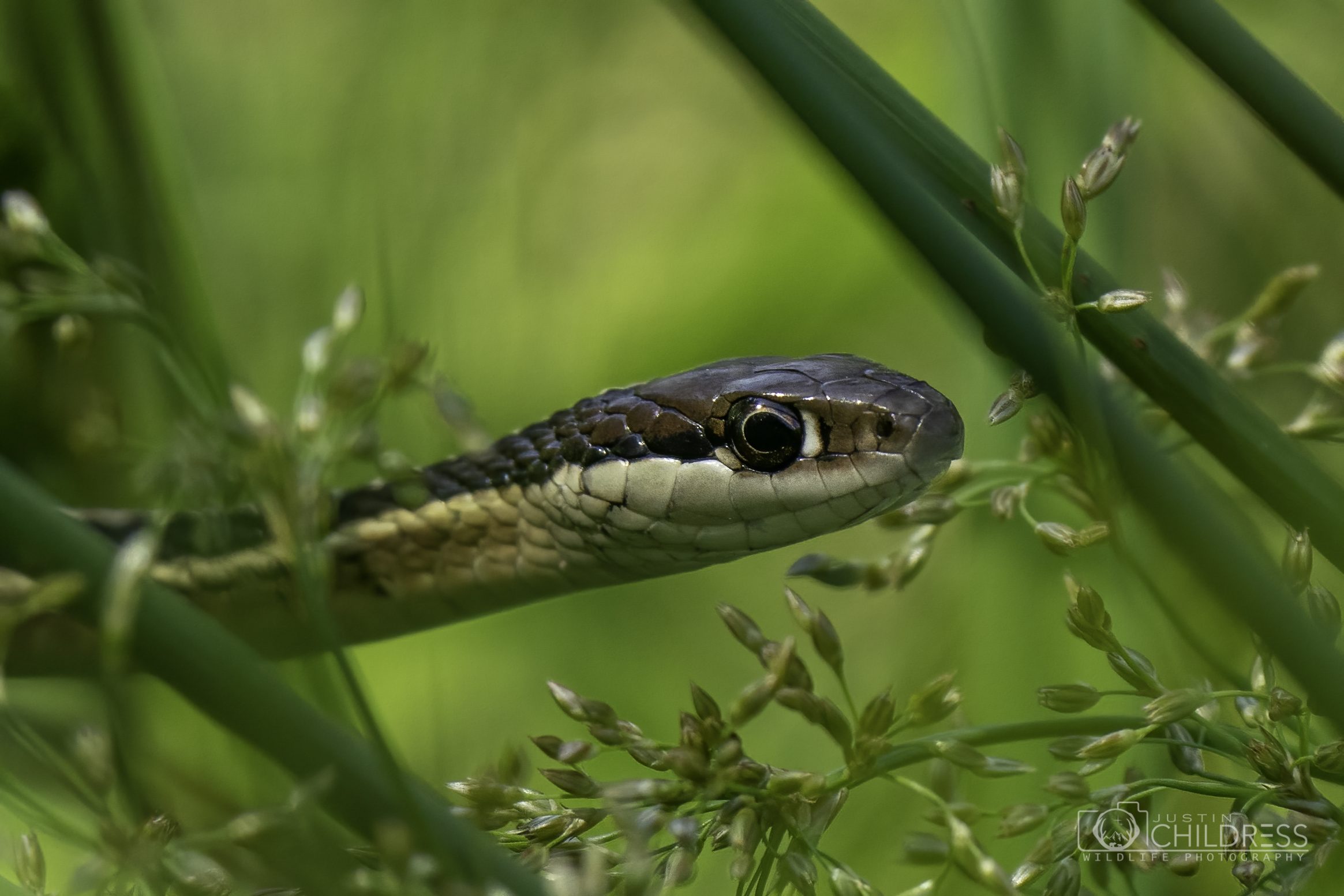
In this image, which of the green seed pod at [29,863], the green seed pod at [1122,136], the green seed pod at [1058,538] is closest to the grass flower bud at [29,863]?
the green seed pod at [29,863]

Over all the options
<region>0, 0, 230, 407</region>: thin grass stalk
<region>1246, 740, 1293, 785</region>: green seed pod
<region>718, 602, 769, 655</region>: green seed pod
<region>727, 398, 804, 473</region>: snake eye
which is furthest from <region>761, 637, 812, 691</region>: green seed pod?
<region>0, 0, 230, 407</region>: thin grass stalk

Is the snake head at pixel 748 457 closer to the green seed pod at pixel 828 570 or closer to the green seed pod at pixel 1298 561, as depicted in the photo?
the green seed pod at pixel 828 570

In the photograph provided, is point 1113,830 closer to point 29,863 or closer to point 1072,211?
point 1072,211

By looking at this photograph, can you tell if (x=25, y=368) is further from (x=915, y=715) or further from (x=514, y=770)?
(x=915, y=715)

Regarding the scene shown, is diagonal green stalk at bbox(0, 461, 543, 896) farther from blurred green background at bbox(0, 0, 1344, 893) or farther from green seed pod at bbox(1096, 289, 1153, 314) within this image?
green seed pod at bbox(1096, 289, 1153, 314)

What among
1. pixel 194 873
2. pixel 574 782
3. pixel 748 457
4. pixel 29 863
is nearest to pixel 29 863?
pixel 29 863

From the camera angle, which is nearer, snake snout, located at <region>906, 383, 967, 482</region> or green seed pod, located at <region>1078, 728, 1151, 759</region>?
green seed pod, located at <region>1078, 728, 1151, 759</region>

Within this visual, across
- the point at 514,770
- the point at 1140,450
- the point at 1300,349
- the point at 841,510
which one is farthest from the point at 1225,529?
the point at 1300,349
